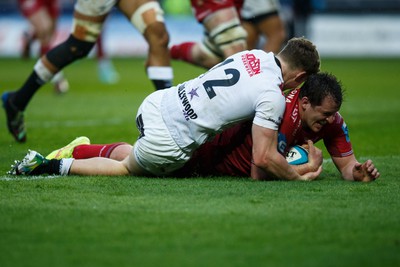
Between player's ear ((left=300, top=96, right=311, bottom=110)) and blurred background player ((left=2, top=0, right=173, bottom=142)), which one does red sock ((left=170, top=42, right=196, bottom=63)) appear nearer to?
blurred background player ((left=2, top=0, right=173, bottom=142))

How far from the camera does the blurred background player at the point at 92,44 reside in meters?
7.68

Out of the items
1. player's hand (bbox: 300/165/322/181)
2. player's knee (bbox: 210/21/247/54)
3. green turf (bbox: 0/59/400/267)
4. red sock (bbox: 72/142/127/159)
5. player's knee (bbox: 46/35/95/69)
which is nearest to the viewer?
green turf (bbox: 0/59/400/267)

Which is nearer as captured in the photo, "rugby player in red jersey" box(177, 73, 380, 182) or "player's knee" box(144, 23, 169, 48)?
"rugby player in red jersey" box(177, 73, 380, 182)

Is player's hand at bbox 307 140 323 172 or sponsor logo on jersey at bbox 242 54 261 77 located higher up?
sponsor logo on jersey at bbox 242 54 261 77

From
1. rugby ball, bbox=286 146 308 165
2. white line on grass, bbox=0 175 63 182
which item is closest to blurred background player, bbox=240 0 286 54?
rugby ball, bbox=286 146 308 165

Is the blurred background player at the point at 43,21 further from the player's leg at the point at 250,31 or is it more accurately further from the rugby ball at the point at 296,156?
the rugby ball at the point at 296,156

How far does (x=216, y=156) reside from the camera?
19.6ft

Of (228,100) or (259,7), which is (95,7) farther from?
(259,7)

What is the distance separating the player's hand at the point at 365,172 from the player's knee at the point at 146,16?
2670 mm

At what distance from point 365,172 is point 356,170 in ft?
0.25

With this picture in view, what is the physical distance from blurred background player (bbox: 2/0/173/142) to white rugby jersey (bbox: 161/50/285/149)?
2076 mm

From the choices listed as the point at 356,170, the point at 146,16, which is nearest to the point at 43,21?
the point at 146,16

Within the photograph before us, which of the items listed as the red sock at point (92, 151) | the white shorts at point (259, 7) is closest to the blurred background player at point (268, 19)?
the white shorts at point (259, 7)

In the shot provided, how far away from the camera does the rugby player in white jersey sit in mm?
5414
